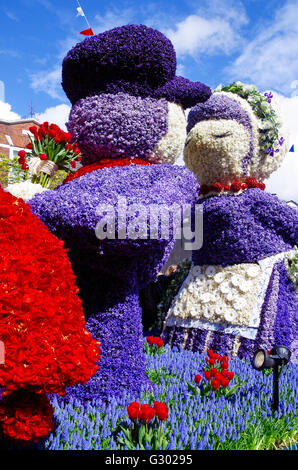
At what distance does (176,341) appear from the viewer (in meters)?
5.14

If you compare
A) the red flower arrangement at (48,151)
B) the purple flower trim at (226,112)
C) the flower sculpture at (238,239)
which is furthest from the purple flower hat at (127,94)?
the purple flower trim at (226,112)

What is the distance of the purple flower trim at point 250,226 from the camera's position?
473 cm

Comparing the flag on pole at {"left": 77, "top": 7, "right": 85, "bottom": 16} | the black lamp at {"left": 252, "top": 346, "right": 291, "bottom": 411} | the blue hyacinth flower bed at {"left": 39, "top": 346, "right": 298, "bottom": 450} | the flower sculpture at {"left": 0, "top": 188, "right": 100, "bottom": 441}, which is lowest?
the blue hyacinth flower bed at {"left": 39, "top": 346, "right": 298, "bottom": 450}

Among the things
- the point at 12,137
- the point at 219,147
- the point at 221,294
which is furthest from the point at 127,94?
the point at 12,137

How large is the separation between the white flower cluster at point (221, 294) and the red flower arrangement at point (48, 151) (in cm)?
240

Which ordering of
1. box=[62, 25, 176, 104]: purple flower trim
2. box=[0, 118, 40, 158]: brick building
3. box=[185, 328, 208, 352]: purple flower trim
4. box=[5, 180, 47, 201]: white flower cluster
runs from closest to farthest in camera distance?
box=[5, 180, 47, 201]: white flower cluster → box=[62, 25, 176, 104]: purple flower trim → box=[185, 328, 208, 352]: purple flower trim → box=[0, 118, 40, 158]: brick building

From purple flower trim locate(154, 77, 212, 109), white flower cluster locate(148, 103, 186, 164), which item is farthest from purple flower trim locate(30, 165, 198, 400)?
purple flower trim locate(154, 77, 212, 109)

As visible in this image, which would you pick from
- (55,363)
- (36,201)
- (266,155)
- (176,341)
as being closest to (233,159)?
(266,155)

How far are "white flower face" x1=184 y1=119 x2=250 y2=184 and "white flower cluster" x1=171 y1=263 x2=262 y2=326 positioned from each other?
1.24 meters

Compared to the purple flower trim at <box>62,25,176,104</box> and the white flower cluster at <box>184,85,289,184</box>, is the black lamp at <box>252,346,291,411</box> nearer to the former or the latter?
the purple flower trim at <box>62,25,176,104</box>

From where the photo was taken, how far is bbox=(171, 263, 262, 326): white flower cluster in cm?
465

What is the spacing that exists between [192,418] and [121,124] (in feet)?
7.96

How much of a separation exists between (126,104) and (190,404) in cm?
254

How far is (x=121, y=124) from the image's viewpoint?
133 inches
